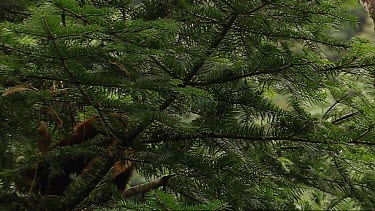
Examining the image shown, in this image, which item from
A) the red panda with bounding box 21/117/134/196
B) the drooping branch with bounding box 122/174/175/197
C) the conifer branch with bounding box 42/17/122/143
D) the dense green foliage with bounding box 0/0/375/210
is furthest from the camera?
the drooping branch with bounding box 122/174/175/197

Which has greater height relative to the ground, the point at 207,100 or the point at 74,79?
the point at 207,100

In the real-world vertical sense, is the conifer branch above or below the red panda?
above

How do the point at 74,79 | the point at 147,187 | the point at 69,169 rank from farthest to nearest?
1. the point at 147,187
2. the point at 69,169
3. the point at 74,79

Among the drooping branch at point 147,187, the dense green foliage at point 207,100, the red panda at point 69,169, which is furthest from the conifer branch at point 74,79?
the drooping branch at point 147,187

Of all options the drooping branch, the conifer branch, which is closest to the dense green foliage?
the conifer branch

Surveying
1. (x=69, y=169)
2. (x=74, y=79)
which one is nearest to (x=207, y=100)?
(x=74, y=79)

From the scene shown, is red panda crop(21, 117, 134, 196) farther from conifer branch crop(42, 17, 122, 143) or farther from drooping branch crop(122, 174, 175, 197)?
drooping branch crop(122, 174, 175, 197)

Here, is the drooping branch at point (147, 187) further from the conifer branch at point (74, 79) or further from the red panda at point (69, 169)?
the conifer branch at point (74, 79)

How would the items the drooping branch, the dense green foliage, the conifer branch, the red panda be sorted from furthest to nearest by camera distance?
the drooping branch < the red panda < the dense green foliage < the conifer branch

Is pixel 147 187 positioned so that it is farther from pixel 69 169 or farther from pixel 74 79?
pixel 74 79

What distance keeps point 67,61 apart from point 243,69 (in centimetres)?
65

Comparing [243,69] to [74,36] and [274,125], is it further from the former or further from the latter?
[74,36]

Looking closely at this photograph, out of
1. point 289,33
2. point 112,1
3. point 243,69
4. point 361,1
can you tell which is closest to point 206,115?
point 243,69

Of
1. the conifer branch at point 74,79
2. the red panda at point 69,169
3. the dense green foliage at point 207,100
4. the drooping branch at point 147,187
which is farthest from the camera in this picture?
the drooping branch at point 147,187
